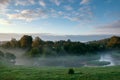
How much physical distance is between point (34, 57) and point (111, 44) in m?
88.2

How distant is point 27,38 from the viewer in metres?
120

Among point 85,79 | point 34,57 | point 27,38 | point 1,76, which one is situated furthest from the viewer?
point 27,38

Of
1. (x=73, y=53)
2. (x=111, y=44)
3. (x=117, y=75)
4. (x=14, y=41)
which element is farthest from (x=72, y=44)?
(x=117, y=75)

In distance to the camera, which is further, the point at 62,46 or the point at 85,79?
the point at 62,46

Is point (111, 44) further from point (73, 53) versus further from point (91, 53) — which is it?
point (73, 53)

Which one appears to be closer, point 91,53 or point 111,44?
point 91,53

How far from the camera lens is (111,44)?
6732 inches

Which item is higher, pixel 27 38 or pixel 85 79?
pixel 27 38

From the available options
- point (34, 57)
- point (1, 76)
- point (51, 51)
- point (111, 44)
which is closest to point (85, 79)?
point (1, 76)

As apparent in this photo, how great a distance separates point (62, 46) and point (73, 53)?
25.9 ft

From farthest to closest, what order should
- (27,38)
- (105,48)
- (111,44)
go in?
(111,44) → (105,48) → (27,38)

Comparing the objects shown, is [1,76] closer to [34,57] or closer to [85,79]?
[85,79]

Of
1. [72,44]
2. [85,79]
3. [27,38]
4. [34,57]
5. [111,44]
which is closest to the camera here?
[85,79]

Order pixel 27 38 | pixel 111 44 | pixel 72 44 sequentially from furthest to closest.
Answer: pixel 111 44
pixel 72 44
pixel 27 38
